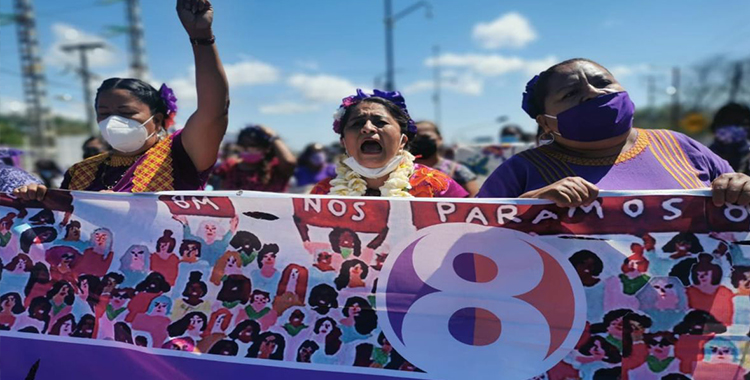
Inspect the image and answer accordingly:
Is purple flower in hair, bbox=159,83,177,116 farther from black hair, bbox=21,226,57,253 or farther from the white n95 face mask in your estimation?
black hair, bbox=21,226,57,253

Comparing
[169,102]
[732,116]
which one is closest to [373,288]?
[169,102]

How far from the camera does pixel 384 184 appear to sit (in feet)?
7.55

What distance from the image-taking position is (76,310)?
6.39 ft

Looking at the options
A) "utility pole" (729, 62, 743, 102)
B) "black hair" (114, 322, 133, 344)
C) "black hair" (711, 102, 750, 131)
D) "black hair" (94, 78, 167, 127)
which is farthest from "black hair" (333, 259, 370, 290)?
"utility pole" (729, 62, 743, 102)

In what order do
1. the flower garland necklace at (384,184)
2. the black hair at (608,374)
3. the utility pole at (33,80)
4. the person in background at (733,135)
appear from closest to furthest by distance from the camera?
the black hair at (608,374), the flower garland necklace at (384,184), the person in background at (733,135), the utility pole at (33,80)

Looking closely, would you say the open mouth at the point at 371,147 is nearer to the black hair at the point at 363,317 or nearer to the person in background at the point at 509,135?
the black hair at the point at 363,317

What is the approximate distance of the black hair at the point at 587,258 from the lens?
1.66 metres

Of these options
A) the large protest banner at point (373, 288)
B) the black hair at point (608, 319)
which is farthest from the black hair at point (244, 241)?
the black hair at point (608, 319)

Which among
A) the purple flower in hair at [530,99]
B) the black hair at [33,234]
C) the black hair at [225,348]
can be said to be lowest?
the black hair at [225,348]

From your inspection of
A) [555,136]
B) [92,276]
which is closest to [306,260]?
[92,276]

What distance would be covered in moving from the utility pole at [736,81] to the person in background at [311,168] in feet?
146

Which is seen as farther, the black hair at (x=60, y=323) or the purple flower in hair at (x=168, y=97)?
the purple flower in hair at (x=168, y=97)

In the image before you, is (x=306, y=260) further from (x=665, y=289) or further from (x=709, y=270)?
(x=709, y=270)

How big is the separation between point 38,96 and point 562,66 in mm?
34265
